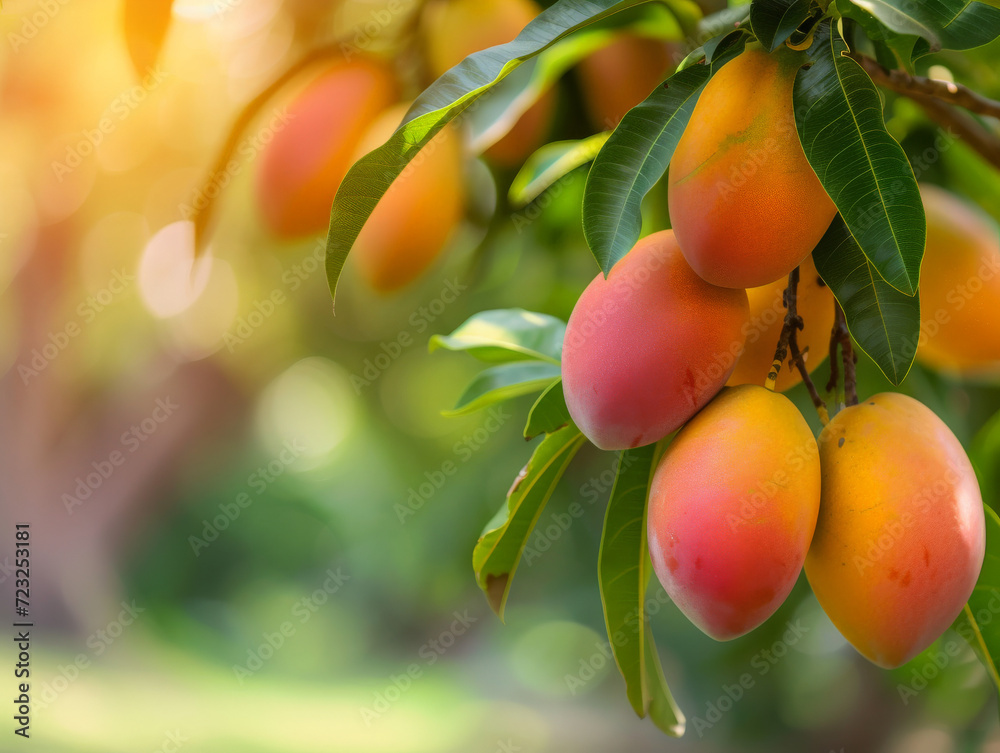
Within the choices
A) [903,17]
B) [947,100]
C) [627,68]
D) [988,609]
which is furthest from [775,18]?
[988,609]

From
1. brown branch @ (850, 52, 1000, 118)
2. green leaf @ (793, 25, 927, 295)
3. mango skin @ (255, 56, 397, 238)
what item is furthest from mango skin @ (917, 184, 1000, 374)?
mango skin @ (255, 56, 397, 238)

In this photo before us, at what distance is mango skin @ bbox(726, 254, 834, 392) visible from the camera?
0.42 m

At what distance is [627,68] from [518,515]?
353mm

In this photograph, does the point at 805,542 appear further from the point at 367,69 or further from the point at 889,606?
the point at 367,69

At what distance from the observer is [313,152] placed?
542mm

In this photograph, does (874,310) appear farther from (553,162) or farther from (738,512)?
(553,162)

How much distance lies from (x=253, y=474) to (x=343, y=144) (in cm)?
115

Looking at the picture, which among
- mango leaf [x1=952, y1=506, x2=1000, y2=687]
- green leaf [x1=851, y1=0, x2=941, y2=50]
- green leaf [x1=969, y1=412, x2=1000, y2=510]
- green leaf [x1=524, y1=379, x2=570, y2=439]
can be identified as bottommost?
green leaf [x1=969, y1=412, x2=1000, y2=510]

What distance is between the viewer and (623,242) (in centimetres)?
32

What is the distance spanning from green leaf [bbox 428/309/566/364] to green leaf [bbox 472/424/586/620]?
0.33ft

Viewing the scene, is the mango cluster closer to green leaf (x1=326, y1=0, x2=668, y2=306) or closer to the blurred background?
green leaf (x1=326, y1=0, x2=668, y2=306)

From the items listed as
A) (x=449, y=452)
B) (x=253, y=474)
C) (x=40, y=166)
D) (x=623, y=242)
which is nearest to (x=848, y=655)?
(x=449, y=452)

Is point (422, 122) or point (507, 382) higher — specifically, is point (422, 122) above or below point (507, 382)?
above

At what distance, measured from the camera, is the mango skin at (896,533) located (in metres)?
0.34
